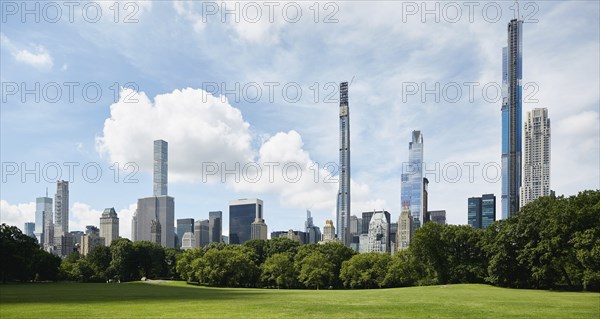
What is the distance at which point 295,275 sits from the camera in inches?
3556

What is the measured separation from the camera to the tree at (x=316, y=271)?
86.5 meters

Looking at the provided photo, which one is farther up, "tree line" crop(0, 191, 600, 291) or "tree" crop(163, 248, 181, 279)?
"tree line" crop(0, 191, 600, 291)

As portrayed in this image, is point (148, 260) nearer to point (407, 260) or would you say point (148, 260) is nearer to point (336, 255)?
point (336, 255)

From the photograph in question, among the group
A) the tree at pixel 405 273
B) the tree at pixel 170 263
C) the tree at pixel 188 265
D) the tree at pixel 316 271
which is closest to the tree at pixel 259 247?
the tree at pixel 188 265

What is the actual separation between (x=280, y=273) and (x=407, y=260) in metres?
22.1

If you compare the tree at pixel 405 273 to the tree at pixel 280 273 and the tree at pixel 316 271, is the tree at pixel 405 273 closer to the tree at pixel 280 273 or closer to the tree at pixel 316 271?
the tree at pixel 316 271

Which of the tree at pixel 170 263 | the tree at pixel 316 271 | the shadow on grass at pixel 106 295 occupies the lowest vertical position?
the tree at pixel 170 263

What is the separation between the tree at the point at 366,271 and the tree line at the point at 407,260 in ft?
0.53

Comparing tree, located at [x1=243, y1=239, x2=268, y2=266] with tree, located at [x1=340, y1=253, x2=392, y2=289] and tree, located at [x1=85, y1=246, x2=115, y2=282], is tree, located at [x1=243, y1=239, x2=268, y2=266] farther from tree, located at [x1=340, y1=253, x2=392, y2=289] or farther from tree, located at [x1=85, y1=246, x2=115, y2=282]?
tree, located at [x1=85, y1=246, x2=115, y2=282]

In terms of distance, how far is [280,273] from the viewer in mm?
90062

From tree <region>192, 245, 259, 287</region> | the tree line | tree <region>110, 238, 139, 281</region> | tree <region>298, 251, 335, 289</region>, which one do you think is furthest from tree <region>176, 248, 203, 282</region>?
tree <region>298, 251, 335, 289</region>

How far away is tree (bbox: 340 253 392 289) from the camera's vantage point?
8325 centimetres

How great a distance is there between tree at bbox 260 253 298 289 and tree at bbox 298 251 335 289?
171 cm

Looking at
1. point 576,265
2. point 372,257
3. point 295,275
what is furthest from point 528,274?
point 295,275
